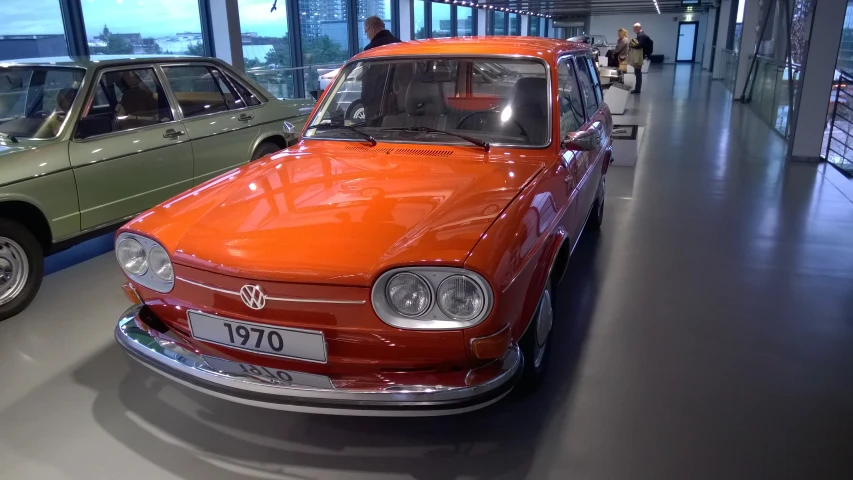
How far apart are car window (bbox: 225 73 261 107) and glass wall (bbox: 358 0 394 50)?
342 inches

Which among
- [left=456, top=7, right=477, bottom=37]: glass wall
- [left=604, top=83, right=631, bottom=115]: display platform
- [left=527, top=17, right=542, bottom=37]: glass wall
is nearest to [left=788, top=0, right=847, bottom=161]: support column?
[left=604, top=83, right=631, bottom=115]: display platform

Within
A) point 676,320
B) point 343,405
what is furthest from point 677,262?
point 343,405

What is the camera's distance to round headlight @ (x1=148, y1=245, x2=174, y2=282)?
2.24 meters

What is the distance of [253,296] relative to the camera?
2.00 m

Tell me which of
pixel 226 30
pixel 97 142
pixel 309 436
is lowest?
pixel 309 436

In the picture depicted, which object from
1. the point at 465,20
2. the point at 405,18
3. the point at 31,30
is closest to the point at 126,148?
the point at 31,30

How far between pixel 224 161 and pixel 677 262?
11.8 feet

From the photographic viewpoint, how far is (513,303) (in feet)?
6.66

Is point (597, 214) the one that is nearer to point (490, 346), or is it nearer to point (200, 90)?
point (490, 346)

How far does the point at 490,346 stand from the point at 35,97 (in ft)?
12.5

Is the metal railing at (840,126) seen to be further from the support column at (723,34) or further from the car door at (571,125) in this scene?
the support column at (723,34)

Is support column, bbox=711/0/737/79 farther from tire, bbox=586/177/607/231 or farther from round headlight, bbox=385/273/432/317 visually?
round headlight, bbox=385/273/432/317

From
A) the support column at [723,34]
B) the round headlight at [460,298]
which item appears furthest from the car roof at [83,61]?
the support column at [723,34]

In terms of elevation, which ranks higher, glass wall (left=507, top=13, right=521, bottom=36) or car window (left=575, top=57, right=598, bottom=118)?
glass wall (left=507, top=13, right=521, bottom=36)
